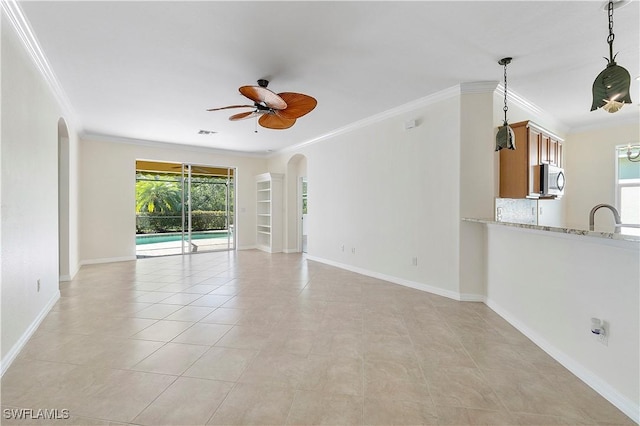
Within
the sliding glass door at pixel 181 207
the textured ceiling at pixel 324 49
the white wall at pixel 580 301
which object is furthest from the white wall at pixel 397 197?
the sliding glass door at pixel 181 207

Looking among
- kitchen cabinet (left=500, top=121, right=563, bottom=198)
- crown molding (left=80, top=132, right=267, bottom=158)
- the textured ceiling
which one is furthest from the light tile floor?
crown molding (left=80, top=132, right=267, bottom=158)

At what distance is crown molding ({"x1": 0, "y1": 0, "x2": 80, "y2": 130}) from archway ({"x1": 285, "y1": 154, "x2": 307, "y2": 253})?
15.6ft

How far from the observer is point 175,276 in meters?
5.27

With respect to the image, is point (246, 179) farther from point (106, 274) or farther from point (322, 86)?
point (322, 86)

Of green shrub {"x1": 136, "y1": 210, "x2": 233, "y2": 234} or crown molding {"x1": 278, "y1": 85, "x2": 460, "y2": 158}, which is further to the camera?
green shrub {"x1": 136, "y1": 210, "x2": 233, "y2": 234}

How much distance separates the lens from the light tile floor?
1783 mm

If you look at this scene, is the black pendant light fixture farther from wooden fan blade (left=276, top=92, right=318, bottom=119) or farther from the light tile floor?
wooden fan blade (left=276, top=92, right=318, bottom=119)

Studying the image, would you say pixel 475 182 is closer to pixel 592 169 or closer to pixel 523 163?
pixel 523 163

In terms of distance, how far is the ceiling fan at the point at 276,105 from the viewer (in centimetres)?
280

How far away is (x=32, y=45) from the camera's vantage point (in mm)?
2727

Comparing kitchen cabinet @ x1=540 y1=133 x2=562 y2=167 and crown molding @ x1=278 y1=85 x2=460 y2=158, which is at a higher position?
crown molding @ x1=278 y1=85 x2=460 y2=158

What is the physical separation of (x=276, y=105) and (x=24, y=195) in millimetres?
2437

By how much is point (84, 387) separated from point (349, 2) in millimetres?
3320

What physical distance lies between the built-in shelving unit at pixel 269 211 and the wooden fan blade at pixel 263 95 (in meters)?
4.98
